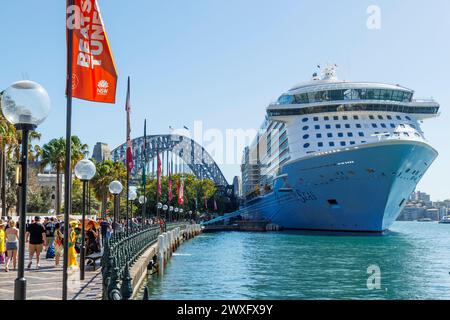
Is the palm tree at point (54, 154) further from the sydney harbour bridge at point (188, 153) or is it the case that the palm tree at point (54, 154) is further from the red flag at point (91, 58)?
the sydney harbour bridge at point (188, 153)

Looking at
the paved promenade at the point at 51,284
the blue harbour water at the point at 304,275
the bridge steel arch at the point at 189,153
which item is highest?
the bridge steel arch at the point at 189,153

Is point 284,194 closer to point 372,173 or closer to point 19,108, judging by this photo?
point 372,173

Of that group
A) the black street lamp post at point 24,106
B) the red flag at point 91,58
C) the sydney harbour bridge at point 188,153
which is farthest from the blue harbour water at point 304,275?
the sydney harbour bridge at point 188,153

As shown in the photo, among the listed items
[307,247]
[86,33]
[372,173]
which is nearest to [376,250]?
[307,247]

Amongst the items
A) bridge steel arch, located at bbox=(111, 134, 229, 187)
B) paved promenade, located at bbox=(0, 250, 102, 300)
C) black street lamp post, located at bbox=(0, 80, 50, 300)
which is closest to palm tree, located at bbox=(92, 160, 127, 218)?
paved promenade, located at bbox=(0, 250, 102, 300)

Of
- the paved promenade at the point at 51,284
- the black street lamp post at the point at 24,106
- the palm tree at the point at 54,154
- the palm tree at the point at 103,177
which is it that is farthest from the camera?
the palm tree at the point at 103,177

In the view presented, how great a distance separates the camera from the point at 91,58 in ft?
41.9

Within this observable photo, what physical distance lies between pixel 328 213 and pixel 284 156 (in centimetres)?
1080

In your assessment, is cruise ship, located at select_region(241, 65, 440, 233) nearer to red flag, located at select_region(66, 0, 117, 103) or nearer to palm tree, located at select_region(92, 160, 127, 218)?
palm tree, located at select_region(92, 160, 127, 218)

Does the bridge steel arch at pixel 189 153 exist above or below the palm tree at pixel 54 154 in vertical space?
above

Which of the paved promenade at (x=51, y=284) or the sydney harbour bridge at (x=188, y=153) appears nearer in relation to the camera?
the paved promenade at (x=51, y=284)

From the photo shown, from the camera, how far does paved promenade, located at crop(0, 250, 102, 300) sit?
41.8 ft

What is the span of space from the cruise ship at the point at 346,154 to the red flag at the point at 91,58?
3707 cm

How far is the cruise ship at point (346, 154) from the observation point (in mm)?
50938
